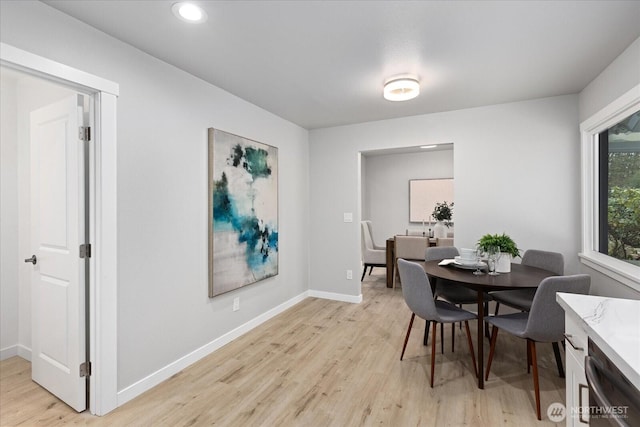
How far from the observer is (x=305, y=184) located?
4.41 meters

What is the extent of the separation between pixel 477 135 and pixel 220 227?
297cm

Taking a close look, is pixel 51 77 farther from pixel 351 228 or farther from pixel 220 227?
pixel 351 228

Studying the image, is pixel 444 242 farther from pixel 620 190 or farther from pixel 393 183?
pixel 393 183

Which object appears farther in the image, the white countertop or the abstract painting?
the abstract painting

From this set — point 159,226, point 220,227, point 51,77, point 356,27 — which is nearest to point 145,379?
point 159,226

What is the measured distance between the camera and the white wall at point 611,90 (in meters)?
2.09

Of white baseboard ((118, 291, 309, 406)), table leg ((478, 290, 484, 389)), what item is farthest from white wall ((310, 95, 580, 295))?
table leg ((478, 290, 484, 389))

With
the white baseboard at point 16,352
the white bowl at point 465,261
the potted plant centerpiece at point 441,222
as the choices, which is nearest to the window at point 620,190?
the white bowl at point 465,261

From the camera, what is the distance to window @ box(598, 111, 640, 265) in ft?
7.45

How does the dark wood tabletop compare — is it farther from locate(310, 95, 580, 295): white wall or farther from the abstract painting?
the abstract painting

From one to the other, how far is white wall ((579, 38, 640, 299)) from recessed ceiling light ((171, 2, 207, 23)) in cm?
279

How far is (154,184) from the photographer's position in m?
2.27

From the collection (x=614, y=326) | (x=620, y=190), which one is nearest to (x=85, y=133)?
(x=614, y=326)

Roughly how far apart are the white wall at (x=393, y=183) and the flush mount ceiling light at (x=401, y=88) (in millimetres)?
4030
